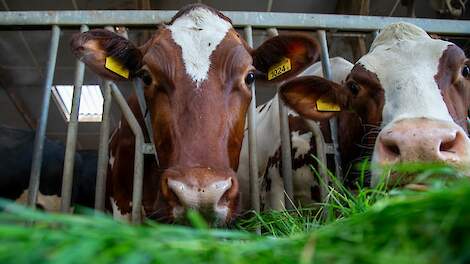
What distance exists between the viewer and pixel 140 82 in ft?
11.4

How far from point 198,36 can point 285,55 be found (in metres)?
0.70

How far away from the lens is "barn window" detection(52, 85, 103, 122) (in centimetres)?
1140

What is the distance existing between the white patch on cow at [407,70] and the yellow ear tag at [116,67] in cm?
155

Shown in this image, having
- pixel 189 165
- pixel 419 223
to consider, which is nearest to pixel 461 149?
pixel 189 165

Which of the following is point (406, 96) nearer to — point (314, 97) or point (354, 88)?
point (354, 88)

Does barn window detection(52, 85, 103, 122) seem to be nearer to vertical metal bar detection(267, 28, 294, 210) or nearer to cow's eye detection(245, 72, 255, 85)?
vertical metal bar detection(267, 28, 294, 210)

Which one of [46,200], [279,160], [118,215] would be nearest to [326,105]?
[279,160]

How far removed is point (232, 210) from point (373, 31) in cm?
220

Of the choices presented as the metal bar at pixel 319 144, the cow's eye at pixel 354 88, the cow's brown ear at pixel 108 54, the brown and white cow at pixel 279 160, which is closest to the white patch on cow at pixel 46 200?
the brown and white cow at pixel 279 160

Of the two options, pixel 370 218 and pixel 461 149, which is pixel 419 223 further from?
pixel 461 149

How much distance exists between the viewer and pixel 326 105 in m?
3.56

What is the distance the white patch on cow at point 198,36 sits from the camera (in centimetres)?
288

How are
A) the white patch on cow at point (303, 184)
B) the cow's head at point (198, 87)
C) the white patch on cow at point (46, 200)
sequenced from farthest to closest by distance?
the white patch on cow at point (46, 200)
the white patch on cow at point (303, 184)
the cow's head at point (198, 87)

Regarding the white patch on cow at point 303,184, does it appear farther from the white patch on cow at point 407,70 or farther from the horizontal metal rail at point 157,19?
the horizontal metal rail at point 157,19
